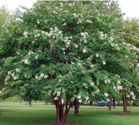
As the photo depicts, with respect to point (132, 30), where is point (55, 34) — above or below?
below

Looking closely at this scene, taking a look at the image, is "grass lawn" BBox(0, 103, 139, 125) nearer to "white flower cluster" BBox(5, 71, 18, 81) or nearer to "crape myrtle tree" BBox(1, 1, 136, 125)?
"crape myrtle tree" BBox(1, 1, 136, 125)

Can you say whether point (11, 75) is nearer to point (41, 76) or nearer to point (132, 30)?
point (41, 76)

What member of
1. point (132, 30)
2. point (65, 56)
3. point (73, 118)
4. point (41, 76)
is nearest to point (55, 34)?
point (65, 56)

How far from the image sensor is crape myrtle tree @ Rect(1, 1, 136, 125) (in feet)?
56.8

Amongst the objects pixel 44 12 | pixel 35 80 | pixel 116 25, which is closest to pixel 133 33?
pixel 116 25

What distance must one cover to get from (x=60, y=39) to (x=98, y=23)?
2.61 m

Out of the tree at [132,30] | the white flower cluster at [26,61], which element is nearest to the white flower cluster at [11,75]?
the white flower cluster at [26,61]

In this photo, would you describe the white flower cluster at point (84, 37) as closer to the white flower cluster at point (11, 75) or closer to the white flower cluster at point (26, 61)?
the white flower cluster at point (26, 61)

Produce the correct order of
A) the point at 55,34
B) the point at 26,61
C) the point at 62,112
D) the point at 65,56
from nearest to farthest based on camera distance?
the point at 26,61
the point at 55,34
the point at 65,56
the point at 62,112

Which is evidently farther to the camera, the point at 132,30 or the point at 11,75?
the point at 132,30

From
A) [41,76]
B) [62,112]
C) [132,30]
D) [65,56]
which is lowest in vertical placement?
[62,112]

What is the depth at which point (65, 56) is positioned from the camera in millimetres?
18609

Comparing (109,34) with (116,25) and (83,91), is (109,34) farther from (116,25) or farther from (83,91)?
(83,91)

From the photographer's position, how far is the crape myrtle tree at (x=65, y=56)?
56.8 feet
